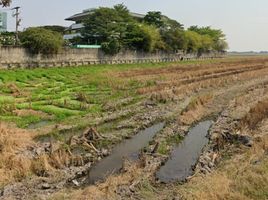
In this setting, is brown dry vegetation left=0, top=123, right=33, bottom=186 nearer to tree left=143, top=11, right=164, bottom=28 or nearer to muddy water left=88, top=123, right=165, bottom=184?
muddy water left=88, top=123, right=165, bottom=184

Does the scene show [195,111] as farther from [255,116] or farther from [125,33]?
[125,33]

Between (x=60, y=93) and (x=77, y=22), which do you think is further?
(x=77, y=22)

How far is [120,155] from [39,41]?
3829cm

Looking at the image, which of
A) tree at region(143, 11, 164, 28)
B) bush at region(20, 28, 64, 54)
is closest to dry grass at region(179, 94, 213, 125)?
bush at region(20, 28, 64, 54)

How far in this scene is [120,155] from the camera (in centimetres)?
1684

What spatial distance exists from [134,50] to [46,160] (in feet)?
210

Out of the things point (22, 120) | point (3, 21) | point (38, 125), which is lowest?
point (38, 125)

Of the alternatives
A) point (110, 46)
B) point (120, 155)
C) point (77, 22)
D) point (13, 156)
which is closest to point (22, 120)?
point (13, 156)

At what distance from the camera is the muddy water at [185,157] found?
14203mm

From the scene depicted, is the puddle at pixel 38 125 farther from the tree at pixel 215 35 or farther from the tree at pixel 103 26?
the tree at pixel 215 35

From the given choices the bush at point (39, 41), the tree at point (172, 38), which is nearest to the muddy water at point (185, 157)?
the bush at point (39, 41)

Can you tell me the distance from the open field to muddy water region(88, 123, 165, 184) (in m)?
0.36

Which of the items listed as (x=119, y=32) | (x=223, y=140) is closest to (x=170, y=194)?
(x=223, y=140)

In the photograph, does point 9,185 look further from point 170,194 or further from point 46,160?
point 170,194
